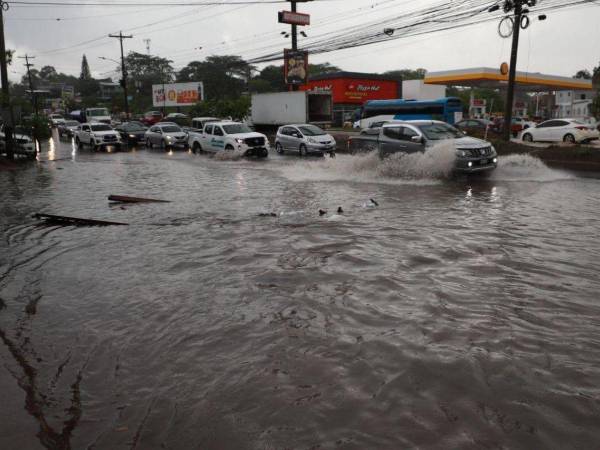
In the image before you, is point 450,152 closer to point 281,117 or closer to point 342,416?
point 342,416

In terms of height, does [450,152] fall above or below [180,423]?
above

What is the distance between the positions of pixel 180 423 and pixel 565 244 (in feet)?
23.2

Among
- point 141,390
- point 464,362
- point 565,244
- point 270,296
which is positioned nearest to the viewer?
point 141,390

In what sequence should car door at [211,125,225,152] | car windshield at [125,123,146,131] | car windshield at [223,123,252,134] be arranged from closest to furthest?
car door at [211,125,225,152], car windshield at [223,123,252,134], car windshield at [125,123,146,131]

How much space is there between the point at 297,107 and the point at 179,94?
1765 inches

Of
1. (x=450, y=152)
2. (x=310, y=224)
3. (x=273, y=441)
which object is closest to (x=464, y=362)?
(x=273, y=441)

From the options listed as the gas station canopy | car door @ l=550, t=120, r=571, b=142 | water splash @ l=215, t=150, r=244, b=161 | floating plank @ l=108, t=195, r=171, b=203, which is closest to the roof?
the gas station canopy

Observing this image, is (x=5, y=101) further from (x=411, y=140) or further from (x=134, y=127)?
(x=411, y=140)

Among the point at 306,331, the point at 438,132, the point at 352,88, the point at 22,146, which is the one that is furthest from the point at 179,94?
the point at 306,331

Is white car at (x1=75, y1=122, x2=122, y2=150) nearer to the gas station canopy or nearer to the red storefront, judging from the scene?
the red storefront

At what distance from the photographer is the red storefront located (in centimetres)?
5662

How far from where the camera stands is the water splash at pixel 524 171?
16531mm

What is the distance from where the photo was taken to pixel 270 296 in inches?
246

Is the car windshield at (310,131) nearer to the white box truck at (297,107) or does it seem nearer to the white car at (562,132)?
the white box truck at (297,107)
